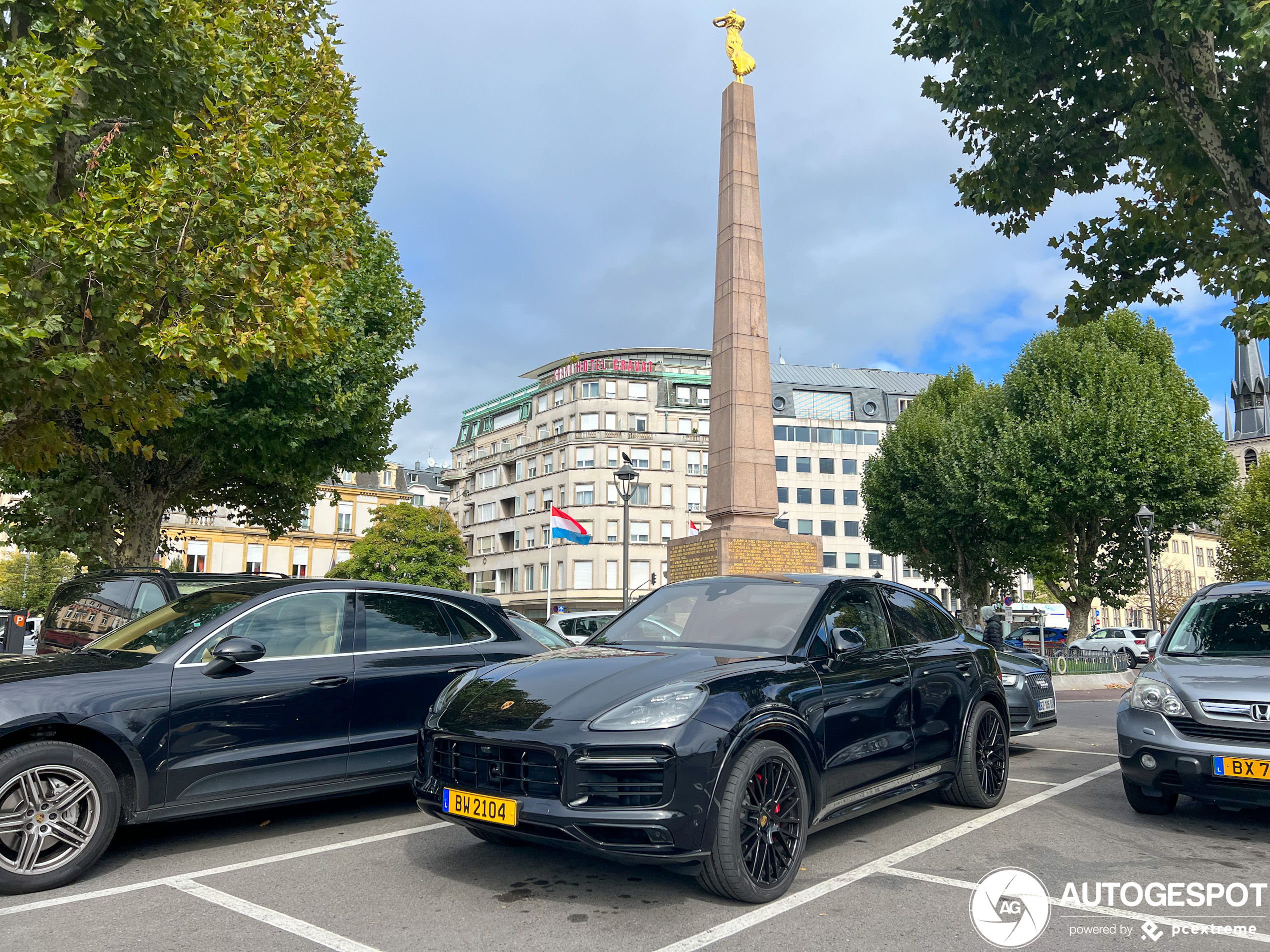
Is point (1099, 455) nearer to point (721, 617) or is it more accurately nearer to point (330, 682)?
point (721, 617)

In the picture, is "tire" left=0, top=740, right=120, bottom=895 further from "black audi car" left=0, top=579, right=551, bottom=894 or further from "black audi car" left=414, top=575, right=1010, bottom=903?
"black audi car" left=414, top=575, right=1010, bottom=903

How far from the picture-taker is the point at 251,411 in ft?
51.1

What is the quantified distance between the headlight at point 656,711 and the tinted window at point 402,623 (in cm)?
258

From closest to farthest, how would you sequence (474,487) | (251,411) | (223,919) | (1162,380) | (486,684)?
(223,919), (486,684), (251,411), (1162,380), (474,487)

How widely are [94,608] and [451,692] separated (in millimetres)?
6615

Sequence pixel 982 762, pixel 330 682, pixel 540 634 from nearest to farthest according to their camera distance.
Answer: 1. pixel 330 682
2. pixel 982 762
3. pixel 540 634

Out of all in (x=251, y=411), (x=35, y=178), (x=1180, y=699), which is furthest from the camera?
(x=251, y=411)

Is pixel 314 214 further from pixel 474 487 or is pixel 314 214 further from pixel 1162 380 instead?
pixel 474 487

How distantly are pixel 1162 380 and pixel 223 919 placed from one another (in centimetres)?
3450

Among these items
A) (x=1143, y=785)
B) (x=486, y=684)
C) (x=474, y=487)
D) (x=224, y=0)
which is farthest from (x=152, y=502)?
(x=474, y=487)

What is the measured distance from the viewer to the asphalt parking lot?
377 cm

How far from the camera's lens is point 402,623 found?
638 centimetres

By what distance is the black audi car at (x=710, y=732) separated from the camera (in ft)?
13.0

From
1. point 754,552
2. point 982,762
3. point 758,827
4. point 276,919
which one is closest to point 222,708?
point 276,919
